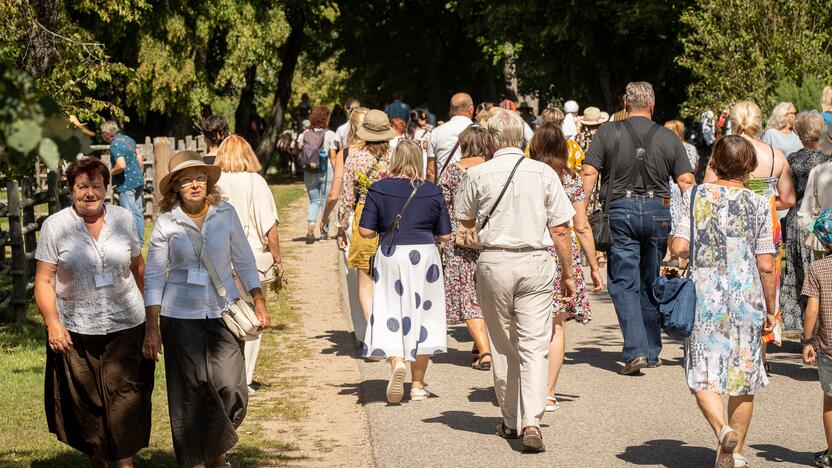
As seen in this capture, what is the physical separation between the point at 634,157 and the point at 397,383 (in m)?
2.50

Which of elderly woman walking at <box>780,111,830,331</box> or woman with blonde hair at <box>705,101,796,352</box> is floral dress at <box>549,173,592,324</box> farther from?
elderly woman walking at <box>780,111,830,331</box>

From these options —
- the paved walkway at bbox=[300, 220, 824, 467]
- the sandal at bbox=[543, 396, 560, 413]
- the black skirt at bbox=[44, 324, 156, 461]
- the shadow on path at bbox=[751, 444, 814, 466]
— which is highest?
the black skirt at bbox=[44, 324, 156, 461]

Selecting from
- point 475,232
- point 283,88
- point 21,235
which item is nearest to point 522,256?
point 475,232

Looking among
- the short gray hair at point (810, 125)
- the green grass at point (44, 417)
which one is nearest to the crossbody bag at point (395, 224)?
the green grass at point (44, 417)

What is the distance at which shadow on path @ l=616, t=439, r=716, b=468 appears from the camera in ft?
23.9

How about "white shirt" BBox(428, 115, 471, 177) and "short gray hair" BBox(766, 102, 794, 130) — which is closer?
"short gray hair" BBox(766, 102, 794, 130)

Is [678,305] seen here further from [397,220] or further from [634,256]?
[634,256]

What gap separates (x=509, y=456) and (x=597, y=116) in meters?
9.80

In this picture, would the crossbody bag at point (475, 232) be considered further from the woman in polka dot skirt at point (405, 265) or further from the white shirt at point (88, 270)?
the white shirt at point (88, 270)

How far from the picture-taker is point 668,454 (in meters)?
7.48

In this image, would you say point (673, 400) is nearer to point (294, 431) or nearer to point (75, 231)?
point (294, 431)

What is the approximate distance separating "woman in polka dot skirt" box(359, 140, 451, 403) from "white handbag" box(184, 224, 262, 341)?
209 cm

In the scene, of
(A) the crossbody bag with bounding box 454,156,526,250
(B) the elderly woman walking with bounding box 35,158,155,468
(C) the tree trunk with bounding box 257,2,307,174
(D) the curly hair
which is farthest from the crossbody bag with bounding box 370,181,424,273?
(C) the tree trunk with bounding box 257,2,307,174

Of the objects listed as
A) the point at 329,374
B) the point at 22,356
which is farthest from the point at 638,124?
the point at 22,356
